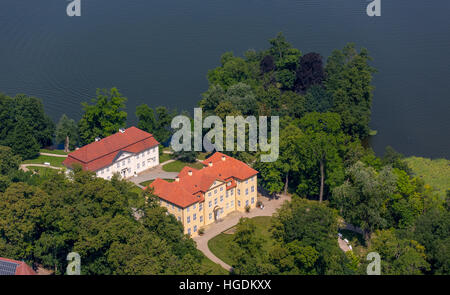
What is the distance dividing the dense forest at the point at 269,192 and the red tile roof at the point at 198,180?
10.7ft

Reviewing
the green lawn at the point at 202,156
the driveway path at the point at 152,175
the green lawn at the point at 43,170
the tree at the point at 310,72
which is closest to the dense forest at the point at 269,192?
the green lawn at the point at 202,156

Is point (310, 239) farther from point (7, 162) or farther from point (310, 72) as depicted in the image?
point (310, 72)

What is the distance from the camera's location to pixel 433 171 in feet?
263

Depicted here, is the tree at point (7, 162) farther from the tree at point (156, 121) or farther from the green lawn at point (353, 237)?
the green lawn at point (353, 237)

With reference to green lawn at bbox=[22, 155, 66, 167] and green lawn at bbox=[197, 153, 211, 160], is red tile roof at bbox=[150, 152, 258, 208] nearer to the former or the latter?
green lawn at bbox=[197, 153, 211, 160]

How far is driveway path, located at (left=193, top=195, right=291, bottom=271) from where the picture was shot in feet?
201

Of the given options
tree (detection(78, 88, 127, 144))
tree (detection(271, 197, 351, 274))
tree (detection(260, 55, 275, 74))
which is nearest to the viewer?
tree (detection(271, 197, 351, 274))

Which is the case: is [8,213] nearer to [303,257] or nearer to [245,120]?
[303,257]

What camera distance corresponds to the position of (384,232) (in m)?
55.6

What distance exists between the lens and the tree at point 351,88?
84.1 m

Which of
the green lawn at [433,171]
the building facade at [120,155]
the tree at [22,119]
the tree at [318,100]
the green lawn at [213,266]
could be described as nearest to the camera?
the green lawn at [213,266]

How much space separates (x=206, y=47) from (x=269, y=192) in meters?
51.2

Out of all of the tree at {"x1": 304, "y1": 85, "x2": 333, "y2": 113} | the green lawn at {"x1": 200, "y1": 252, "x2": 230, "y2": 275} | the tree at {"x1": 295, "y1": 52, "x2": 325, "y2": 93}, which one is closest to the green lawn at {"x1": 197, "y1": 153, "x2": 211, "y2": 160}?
the tree at {"x1": 304, "y1": 85, "x2": 333, "y2": 113}

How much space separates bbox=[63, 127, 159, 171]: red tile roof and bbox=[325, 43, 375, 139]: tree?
27874 millimetres
